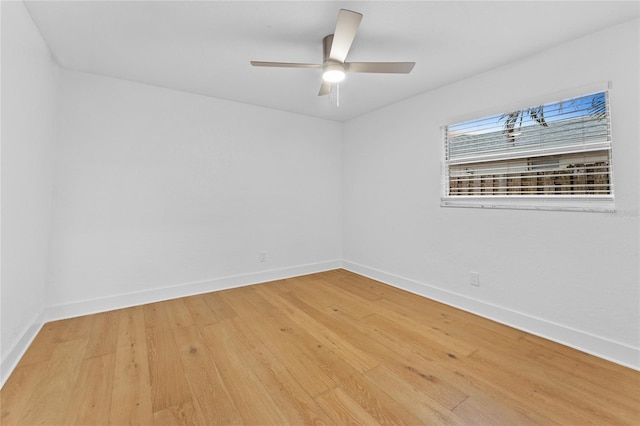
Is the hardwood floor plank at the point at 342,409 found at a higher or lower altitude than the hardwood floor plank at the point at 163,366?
lower

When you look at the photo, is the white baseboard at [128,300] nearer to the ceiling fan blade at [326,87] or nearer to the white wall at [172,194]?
the white wall at [172,194]

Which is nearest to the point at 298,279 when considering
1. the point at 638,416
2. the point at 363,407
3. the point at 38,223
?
the point at 363,407

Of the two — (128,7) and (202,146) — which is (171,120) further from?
(128,7)

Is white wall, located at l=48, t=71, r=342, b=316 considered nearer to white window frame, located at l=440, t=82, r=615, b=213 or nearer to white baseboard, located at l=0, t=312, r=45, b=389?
white baseboard, located at l=0, t=312, r=45, b=389

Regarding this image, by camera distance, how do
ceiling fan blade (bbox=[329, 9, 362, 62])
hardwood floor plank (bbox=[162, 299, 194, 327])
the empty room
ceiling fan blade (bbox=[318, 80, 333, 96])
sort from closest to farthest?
1. ceiling fan blade (bbox=[329, 9, 362, 62])
2. the empty room
3. ceiling fan blade (bbox=[318, 80, 333, 96])
4. hardwood floor plank (bbox=[162, 299, 194, 327])

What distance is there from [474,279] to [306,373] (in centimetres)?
191

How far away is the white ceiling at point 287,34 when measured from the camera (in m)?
1.75

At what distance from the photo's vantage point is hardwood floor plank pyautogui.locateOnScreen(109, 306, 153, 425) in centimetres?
141

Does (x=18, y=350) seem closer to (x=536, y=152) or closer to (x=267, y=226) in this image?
(x=267, y=226)

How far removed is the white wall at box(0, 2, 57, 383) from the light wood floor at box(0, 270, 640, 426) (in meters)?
0.29

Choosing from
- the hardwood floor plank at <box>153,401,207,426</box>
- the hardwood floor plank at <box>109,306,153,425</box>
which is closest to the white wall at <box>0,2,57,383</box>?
the hardwood floor plank at <box>109,306,153,425</box>

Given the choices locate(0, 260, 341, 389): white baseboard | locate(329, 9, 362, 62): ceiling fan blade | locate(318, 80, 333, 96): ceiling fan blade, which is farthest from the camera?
locate(318, 80, 333, 96): ceiling fan blade

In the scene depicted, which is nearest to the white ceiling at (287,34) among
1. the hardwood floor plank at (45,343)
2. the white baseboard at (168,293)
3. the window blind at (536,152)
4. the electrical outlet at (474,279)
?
the window blind at (536,152)

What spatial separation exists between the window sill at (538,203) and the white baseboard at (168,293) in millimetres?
2232
